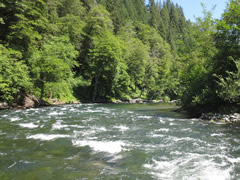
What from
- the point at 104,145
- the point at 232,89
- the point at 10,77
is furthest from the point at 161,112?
the point at 10,77

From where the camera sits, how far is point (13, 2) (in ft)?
64.4

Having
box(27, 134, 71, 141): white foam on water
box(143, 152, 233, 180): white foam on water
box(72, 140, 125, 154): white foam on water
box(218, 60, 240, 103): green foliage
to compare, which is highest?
box(218, 60, 240, 103): green foliage

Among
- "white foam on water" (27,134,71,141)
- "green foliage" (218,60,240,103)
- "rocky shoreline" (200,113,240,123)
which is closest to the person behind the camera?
"white foam on water" (27,134,71,141)

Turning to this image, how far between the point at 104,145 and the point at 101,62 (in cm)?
2710

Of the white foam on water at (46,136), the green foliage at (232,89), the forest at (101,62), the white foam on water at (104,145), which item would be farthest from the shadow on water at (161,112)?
the white foam on water at (46,136)

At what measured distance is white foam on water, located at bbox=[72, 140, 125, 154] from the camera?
5959 millimetres

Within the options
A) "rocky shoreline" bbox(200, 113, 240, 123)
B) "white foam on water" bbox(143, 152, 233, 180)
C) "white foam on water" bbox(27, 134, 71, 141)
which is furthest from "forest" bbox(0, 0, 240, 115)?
"white foam on water" bbox(27, 134, 71, 141)

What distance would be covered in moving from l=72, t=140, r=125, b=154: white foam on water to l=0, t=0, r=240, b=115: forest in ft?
28.7

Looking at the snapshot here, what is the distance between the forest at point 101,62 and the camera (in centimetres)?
1395

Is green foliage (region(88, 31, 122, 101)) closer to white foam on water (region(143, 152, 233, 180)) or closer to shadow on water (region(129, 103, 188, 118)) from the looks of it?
shadow on water (region(129, 103, 188, 118))

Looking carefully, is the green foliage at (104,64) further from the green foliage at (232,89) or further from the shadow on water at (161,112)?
the green foliage at (232,89)

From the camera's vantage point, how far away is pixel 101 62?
3253 centimetres

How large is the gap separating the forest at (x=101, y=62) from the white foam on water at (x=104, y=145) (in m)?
8.74

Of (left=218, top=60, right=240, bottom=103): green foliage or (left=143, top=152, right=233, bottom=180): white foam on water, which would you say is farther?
(left=218, top=60, right=240, bottom=103): green foliage
